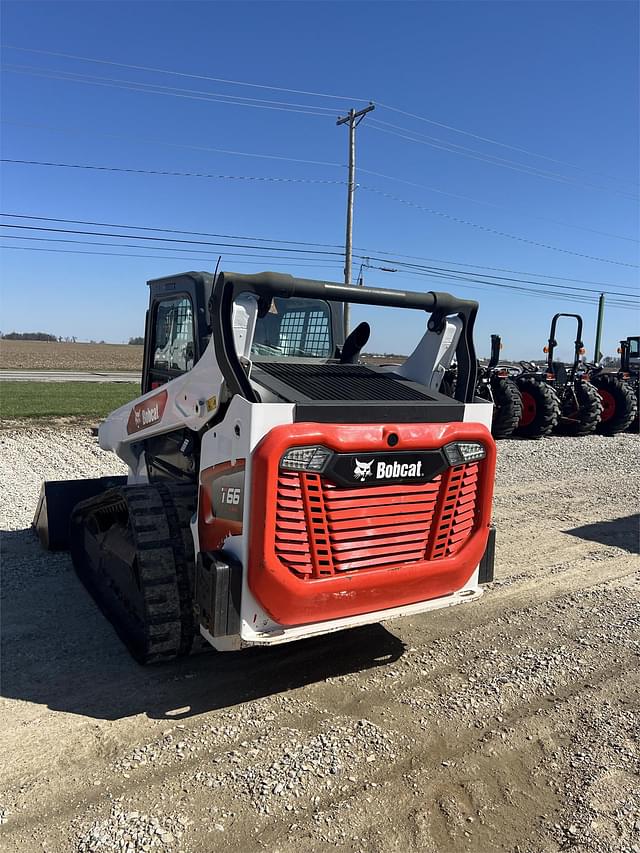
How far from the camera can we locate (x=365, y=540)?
335 centimetres

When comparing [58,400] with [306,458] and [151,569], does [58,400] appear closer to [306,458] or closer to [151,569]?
[151,569]

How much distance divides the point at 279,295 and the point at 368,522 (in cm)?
122

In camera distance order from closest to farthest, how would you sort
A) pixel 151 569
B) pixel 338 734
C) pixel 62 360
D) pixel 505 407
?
pixel 338 734 → pixel 151 569 → pixel 505 407 → pixel 62 360

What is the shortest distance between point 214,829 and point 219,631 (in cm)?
82

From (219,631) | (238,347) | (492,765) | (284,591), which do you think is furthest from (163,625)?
(492,765)

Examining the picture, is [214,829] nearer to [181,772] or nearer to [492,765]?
[181,772]

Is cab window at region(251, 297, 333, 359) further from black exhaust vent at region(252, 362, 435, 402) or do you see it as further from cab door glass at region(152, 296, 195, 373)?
cab door glass at region(152, 296, 195, 373)

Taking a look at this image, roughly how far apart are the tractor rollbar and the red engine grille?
55cm

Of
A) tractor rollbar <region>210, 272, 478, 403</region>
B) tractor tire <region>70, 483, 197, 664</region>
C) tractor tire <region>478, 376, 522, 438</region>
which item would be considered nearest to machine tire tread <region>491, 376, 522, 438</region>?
tractor tire <region>478, 376, 522, 438</region>

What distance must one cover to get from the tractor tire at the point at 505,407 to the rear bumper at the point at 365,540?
31.0ft

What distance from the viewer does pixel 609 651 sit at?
14.1ft

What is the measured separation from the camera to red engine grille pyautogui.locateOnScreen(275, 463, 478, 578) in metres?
3.13

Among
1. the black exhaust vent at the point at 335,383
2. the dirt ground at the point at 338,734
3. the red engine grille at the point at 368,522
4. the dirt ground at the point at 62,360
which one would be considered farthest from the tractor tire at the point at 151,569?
the dirt ground at the point at 62,360

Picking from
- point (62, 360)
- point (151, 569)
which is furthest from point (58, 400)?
point (62, 360)
